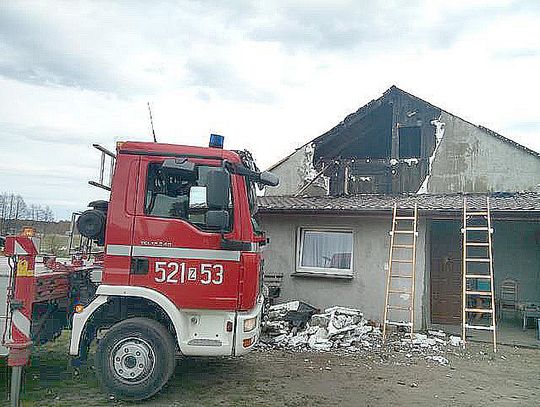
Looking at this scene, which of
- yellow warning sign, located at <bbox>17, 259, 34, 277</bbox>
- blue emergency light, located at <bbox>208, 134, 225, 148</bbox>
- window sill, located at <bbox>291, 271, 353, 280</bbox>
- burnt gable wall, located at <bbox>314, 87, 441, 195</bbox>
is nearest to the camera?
yellow warning sign, located at <bbox>17, 259, 34, 277</bbox>

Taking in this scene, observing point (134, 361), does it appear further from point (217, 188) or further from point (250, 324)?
point (217, 188)

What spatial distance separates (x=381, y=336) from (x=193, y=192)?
583 centimetres

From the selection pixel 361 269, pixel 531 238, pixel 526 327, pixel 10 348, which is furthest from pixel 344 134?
pixel 10 348

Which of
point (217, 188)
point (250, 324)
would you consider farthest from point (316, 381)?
point (217, 188)

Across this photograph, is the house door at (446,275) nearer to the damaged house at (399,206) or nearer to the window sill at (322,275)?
the damaged house at (399,206)

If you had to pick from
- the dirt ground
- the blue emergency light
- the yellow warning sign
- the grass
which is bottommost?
the grass

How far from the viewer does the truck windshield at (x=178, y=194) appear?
571 cm

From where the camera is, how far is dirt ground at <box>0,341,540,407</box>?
5926 millimetres

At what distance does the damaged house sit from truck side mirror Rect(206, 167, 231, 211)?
17.8ft

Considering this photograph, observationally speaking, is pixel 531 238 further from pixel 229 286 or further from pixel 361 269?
pixel 229 286

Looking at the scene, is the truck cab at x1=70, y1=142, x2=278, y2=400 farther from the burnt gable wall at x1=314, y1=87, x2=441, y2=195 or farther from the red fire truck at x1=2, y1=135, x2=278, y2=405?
the burnt gable wall at x1=314, y1=87, x2=441, y2=195

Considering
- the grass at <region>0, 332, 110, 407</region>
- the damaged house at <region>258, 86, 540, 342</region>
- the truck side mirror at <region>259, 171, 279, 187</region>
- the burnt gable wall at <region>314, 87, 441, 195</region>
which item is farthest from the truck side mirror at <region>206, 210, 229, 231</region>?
the burnt gable wall at <region>314, 87, 441, 195</region>

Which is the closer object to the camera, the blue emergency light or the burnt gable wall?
the blue emergency light

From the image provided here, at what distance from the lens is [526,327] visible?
Answer: 11555 millimetres
